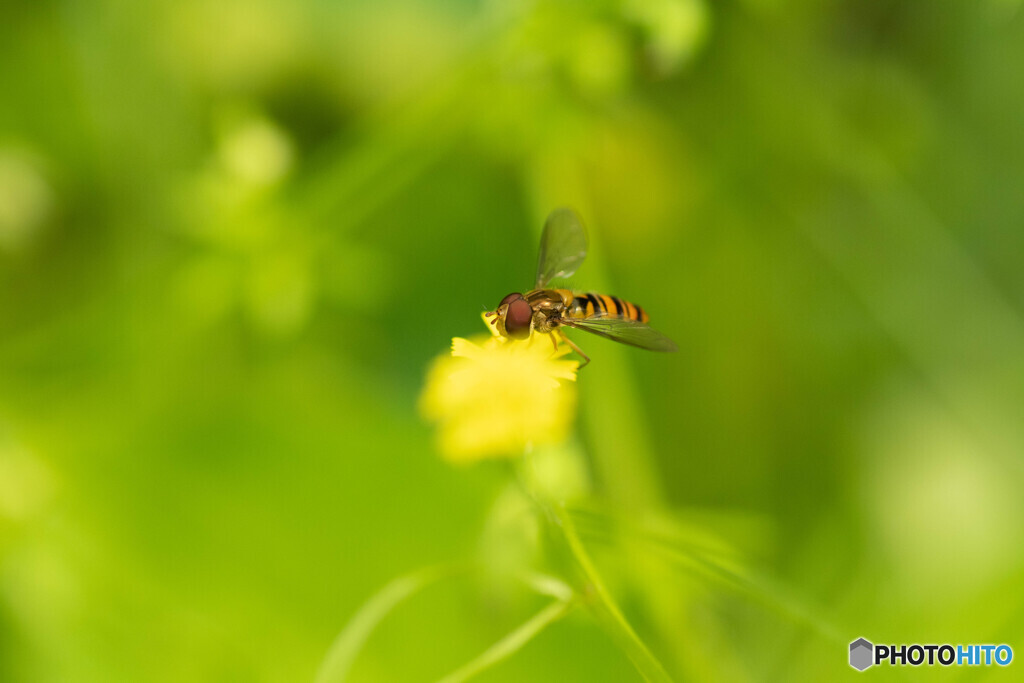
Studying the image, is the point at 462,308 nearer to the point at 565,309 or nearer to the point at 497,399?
the point at 565,309

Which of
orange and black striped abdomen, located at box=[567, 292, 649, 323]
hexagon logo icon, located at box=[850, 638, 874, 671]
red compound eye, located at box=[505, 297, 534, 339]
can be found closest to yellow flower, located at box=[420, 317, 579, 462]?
red compound eye, located at box=[505, 297, 534, 339]

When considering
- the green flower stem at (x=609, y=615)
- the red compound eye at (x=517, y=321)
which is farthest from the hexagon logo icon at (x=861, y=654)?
the red compound eye at (x=517, y=321)

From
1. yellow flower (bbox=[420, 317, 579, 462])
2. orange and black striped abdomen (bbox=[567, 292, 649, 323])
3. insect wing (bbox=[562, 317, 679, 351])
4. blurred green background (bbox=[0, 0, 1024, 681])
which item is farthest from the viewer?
blurred green background (bbox=[0, 0, 1024, 681])

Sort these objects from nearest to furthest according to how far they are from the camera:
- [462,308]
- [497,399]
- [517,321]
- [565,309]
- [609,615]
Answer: [609,615] < [497,399] < [517,321] < [565,309] < [462,308]

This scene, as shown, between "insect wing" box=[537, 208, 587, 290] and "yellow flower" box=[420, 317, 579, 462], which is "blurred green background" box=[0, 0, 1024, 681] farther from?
"yellow flower" box=[420, 317, 579, 462]

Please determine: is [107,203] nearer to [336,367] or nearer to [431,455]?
[336,367]

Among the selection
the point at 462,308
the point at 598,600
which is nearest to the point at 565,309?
the point at 598,600
